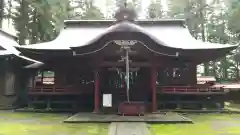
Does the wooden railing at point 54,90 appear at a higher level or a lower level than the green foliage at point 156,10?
lower

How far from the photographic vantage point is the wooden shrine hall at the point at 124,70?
526 inches

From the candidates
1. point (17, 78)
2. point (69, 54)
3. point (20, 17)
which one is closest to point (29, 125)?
point (69, 54)

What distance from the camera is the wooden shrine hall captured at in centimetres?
1337

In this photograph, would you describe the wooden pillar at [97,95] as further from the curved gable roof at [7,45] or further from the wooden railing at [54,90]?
the curved gable roof at [7,45]

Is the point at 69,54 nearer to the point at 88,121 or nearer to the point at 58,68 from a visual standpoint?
the point at 58,68

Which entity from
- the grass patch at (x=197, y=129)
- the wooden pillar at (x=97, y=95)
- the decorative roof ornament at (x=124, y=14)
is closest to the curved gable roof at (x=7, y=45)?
the wooden pillar at (x=97, y=95)

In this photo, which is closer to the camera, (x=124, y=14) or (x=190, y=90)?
(x=124, y=14)

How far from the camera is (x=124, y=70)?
594 inches

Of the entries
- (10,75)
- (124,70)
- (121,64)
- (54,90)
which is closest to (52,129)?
(121,64)

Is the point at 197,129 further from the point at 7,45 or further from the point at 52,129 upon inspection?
the point at 7,45

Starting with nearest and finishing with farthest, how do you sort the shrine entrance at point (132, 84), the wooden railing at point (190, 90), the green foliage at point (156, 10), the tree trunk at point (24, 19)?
the wooden railing at point (190, 90), the shrine entrance at point (132, 84), the tree trunk at point (24, 19), the green foliage at point (156, 10)

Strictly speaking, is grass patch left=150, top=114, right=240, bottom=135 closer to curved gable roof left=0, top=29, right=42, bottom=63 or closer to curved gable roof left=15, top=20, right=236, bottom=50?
curved gable roof left=15, top=20, right=236, bottom=50

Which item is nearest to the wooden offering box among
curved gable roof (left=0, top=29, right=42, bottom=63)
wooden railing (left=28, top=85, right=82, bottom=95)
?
wooden railing (left=28, top=85, right=82, bottom=95)

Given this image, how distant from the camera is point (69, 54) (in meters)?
15.8
